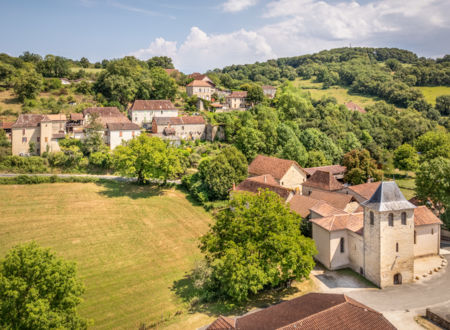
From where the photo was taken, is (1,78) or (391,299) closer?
(391,299)

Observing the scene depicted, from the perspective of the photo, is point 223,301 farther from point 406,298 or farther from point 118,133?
point 118,133

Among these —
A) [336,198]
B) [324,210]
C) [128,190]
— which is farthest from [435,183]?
[128,190]

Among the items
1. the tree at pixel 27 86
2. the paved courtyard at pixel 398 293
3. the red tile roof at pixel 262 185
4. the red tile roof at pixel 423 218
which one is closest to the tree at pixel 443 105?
the red tile roof at pixel 262 185

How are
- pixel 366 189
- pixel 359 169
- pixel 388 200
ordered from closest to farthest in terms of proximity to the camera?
pixel 388 200, pixel 366 189, pixel 359 169

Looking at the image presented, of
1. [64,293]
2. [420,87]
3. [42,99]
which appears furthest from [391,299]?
[420,87]

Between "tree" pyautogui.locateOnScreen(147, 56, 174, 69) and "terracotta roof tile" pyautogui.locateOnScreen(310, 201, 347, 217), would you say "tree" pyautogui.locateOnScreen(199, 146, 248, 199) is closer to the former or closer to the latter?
"terracotta roof tile" pyautogui.locateOnScreen(310, 201, 347, 217)

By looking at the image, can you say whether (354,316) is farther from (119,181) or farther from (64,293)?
(119,181)

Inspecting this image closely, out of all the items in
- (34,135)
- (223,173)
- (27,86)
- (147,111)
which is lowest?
(223,173)
